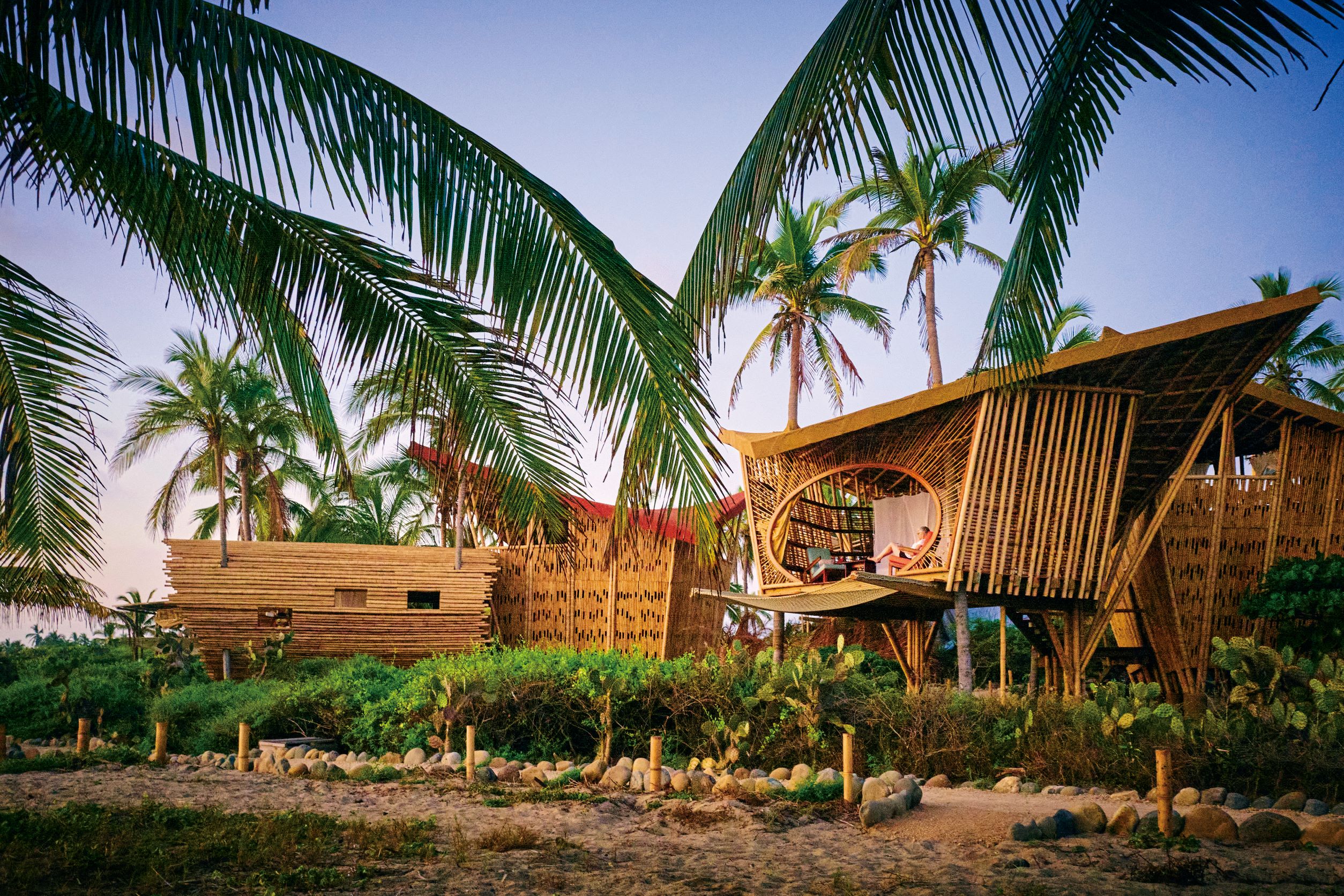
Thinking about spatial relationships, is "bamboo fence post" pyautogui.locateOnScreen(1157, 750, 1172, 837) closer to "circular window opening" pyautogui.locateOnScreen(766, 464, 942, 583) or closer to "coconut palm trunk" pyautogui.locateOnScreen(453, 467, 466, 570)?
"coconut palm trunk" pyautogui.locateOnScreen(453, 467, 466, 570)

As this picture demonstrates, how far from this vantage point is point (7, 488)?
448cm

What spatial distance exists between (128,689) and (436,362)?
525 inches

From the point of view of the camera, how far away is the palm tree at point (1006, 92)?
3.08m

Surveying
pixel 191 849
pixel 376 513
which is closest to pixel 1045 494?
pixel 191 849

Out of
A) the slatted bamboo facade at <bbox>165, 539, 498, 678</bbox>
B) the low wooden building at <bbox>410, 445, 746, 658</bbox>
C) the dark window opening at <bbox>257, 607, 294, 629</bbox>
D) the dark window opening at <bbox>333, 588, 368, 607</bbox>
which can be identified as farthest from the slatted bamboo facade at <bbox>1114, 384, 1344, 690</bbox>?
the dark window opening at <bbox>257, 607, 294, 629</bbox>

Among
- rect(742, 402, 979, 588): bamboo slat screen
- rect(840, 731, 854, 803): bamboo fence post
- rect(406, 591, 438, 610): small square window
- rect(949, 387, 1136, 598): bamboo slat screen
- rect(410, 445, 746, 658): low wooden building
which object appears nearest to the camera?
rect(840, 731, 854, 803): bamboo fence post

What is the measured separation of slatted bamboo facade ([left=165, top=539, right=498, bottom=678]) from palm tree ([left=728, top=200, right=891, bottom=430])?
935 centimetres

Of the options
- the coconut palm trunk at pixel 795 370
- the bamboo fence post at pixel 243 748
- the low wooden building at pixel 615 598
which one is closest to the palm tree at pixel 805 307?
the coconut palm trunk at pixel 795 370

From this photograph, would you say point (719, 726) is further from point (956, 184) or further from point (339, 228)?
point (956, 184)

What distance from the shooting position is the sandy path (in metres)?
5.22

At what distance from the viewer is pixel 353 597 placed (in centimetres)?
1744

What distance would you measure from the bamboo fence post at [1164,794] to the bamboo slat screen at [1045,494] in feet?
17.3

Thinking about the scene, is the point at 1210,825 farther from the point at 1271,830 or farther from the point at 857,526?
the point at 857,526

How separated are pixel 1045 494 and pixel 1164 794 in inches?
230
